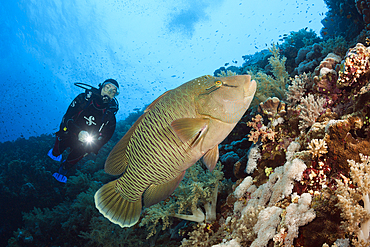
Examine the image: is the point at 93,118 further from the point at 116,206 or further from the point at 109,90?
the point at 116,206

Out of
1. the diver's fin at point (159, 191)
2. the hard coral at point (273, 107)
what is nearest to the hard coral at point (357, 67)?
the hard coral at point (273, 107)

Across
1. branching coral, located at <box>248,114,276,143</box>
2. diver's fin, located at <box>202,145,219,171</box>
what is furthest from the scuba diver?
diver's fin, located at <box>202,145,219,171</box>

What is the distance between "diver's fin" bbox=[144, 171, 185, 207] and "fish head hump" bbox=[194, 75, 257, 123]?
0.73 m

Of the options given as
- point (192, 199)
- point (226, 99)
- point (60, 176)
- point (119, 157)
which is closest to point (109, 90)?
point (60, 176)

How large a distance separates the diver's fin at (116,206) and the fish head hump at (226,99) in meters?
1.30

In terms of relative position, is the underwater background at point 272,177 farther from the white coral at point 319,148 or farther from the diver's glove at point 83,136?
the diver's glove at point 83,136

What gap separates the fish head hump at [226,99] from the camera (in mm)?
1474

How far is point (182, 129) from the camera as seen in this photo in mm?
1362

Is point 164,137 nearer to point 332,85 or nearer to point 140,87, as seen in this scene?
point 332,85

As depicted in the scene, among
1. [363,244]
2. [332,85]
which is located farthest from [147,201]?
[332,85]

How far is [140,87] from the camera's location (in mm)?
89812

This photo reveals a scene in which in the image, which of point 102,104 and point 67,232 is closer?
point 102,104

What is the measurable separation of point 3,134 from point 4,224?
87.6 m

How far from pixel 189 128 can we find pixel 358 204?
5.18ft
